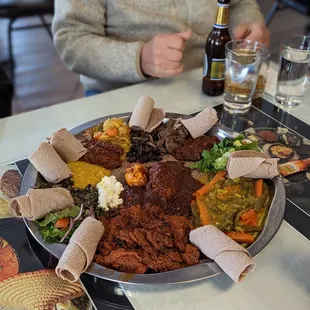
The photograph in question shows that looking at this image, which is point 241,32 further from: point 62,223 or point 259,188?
point 62,223

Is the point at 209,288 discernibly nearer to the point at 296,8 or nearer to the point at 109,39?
the point at 109,39

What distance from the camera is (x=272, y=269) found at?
82cm

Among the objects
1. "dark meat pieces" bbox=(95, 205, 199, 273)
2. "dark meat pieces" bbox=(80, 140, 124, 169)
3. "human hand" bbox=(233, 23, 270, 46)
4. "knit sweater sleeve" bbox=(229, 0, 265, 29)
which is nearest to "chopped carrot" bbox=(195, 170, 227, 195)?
"dark meat pieces" bbox=(95, 205, 199, 273)

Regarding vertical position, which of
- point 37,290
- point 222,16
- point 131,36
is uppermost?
point 222,16

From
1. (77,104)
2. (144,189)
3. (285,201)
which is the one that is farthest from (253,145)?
(77,104)

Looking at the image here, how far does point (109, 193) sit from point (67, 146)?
0.18m

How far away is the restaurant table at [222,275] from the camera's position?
76 cm

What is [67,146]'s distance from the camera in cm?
101

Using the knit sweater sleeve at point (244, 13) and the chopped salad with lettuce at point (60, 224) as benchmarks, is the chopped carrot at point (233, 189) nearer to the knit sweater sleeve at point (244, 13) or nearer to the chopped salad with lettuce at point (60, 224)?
the chopped salad with lettuce at point (60, 224)

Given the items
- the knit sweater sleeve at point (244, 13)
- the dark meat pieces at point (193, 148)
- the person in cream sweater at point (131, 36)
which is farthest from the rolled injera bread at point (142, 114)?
the knit sweater sleeve at point (244, 13)

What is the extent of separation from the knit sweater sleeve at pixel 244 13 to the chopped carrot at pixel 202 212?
2.96 ft

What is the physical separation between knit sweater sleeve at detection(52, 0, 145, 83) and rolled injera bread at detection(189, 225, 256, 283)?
2.27ft

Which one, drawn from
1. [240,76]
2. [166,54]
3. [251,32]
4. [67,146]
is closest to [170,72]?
[166,54]

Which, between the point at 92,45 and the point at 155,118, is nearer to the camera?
the point at 155,118
